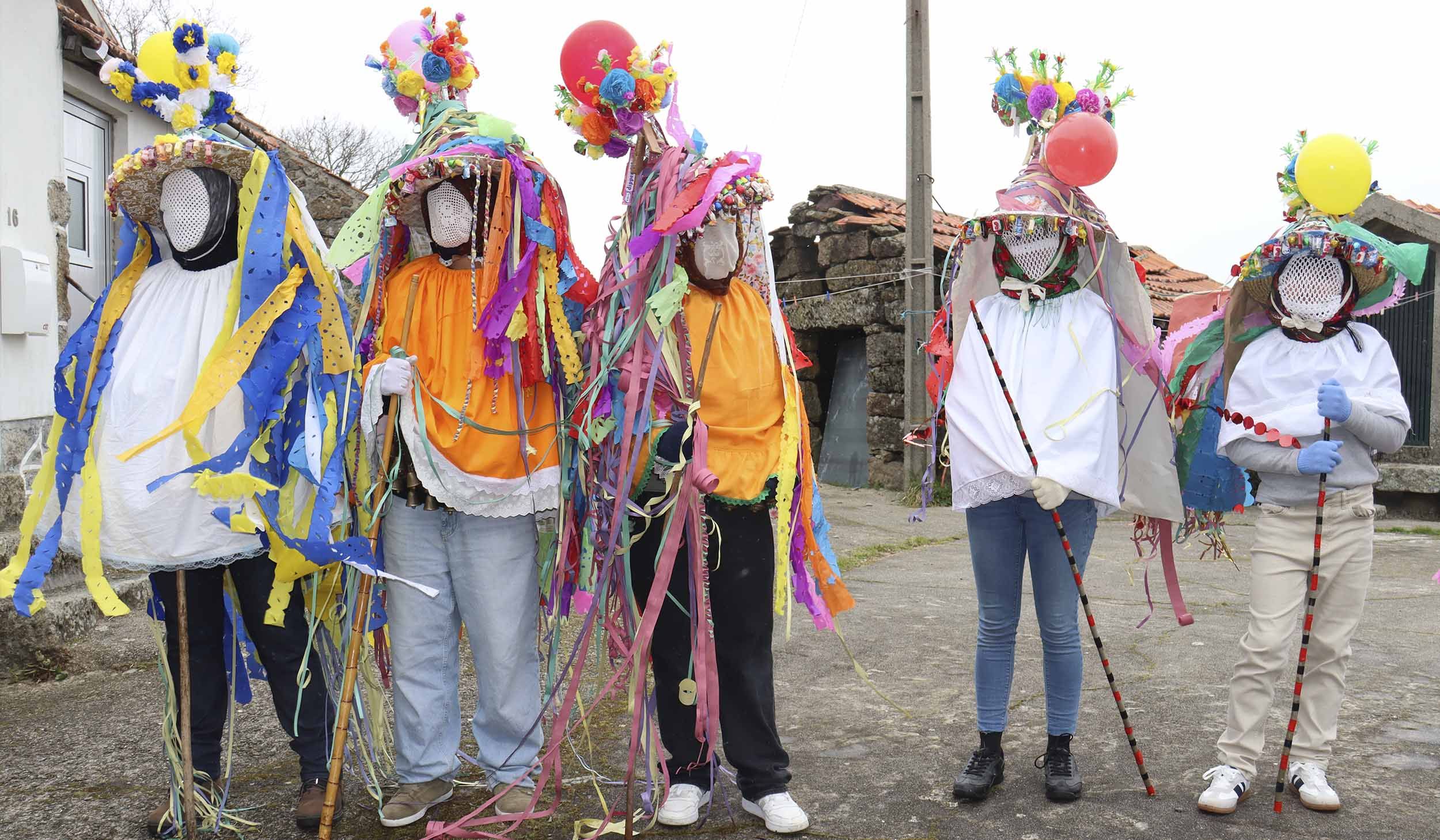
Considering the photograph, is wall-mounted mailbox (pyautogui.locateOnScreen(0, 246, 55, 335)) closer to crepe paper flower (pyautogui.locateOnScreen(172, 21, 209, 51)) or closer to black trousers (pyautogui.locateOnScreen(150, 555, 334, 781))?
crepe paper flower (pyautogui.locateOnScreen(172, 21, 209, 51))

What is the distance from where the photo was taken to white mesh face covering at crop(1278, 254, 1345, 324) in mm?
3051

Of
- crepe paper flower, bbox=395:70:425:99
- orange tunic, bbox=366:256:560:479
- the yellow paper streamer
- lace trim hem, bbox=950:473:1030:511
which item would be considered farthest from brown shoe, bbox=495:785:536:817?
crepe paper flower, bbox=395:70:425:99

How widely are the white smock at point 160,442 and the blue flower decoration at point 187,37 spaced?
0.65 metres

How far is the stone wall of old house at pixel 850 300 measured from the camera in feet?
35.1

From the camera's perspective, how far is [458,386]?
9.39 feet

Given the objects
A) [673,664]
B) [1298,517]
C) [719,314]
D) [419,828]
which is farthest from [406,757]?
[1298,517]

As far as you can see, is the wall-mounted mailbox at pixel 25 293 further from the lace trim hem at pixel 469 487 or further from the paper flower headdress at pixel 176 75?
the lace trim hem at pixel 469 487

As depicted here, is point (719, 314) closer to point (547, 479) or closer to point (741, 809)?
point (547, 479)

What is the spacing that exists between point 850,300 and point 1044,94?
26.6ft

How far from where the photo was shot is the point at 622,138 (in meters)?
3.00

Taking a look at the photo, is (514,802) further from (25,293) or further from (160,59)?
(25,293)

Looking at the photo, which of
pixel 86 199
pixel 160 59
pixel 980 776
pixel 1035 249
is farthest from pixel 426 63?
pixel 86 199

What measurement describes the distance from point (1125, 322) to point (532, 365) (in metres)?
1.71

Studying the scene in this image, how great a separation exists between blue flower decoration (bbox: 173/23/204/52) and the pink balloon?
0.51 meters
